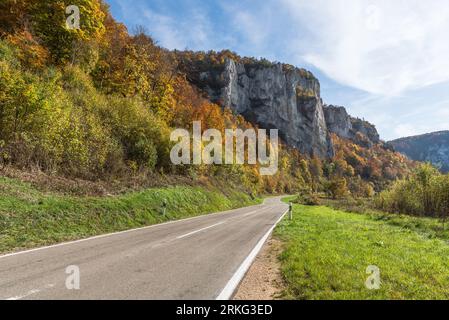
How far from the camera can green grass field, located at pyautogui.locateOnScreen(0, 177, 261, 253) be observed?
10.2 m

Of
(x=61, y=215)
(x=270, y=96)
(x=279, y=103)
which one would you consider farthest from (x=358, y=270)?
(x=279, y=103)

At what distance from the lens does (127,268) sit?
7074 millimetres

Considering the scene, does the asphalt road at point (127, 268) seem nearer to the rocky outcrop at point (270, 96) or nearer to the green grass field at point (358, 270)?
the green grass field at point (358, 270)

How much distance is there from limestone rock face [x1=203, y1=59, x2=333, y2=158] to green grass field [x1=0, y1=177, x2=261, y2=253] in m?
123

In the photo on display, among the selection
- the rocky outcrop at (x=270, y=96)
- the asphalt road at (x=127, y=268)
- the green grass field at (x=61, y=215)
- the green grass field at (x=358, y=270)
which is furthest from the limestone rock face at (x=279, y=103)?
the asphalt road at (x=127, y=268)

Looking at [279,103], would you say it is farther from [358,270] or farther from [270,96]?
[358,270]

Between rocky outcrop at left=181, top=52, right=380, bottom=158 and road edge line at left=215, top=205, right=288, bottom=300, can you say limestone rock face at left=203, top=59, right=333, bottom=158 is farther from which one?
road edge line at left=215, top=205, right=288, bottom=300

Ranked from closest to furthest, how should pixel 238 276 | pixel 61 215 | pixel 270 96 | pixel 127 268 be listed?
pixel 238 276 < pixel 127 268 < pixel 61 215 < pixel 270 96

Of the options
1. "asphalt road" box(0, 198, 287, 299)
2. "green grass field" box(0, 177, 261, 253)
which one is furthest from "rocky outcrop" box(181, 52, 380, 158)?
"asphalt road" box(0, 198, 287, 299)

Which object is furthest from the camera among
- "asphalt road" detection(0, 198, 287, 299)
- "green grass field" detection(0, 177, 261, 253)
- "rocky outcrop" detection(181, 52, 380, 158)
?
"rocky outcrop" detection(181, 52, 380, 158)

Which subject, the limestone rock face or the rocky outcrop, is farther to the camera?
the limestone rock face

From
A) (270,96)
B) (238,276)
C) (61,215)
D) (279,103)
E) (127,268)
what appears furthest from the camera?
(279,103)

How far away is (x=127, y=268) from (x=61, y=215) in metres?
6.81
